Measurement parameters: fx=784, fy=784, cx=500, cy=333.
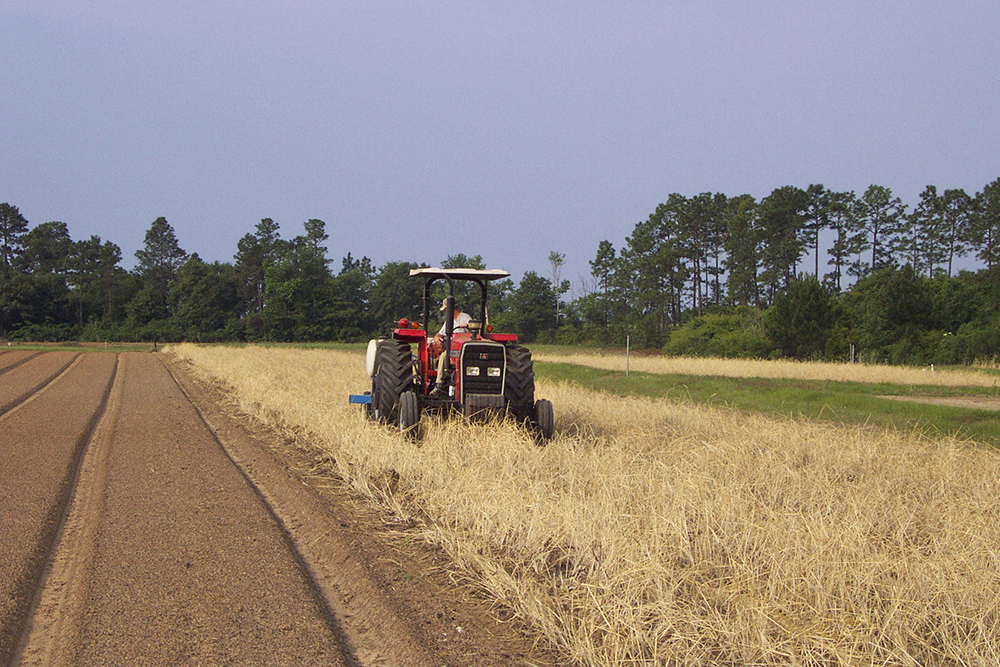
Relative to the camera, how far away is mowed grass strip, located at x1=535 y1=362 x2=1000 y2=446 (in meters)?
14.4

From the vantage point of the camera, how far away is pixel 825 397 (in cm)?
1884

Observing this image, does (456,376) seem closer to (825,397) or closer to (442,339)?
(442,339)

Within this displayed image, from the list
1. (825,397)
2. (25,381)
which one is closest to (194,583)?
(825,397)

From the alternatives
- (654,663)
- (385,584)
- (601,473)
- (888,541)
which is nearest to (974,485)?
(888,541)

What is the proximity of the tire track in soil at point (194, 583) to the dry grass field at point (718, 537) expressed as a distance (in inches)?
45.8

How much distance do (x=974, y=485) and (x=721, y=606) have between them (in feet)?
14.1

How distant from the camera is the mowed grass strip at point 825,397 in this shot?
568 inches

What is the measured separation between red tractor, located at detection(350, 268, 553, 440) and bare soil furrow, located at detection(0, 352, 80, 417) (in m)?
8.09

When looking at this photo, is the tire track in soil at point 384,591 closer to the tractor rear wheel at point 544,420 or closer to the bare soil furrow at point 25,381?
the tractor rear wheel at point 544,420

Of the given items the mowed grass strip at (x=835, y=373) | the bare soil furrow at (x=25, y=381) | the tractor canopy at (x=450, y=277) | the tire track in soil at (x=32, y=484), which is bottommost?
the bare soil furrow at (x=25, y=381)

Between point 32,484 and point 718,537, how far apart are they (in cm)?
674

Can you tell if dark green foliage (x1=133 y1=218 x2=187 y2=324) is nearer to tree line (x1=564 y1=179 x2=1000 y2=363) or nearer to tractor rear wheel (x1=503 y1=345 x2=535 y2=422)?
tree line (x1=564 y1=179 x2=1000 y2=363)

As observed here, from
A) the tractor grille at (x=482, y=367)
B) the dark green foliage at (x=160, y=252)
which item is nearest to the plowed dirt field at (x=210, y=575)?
the tractor grille at (x=482, y=367)

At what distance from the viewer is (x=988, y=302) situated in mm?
43188
